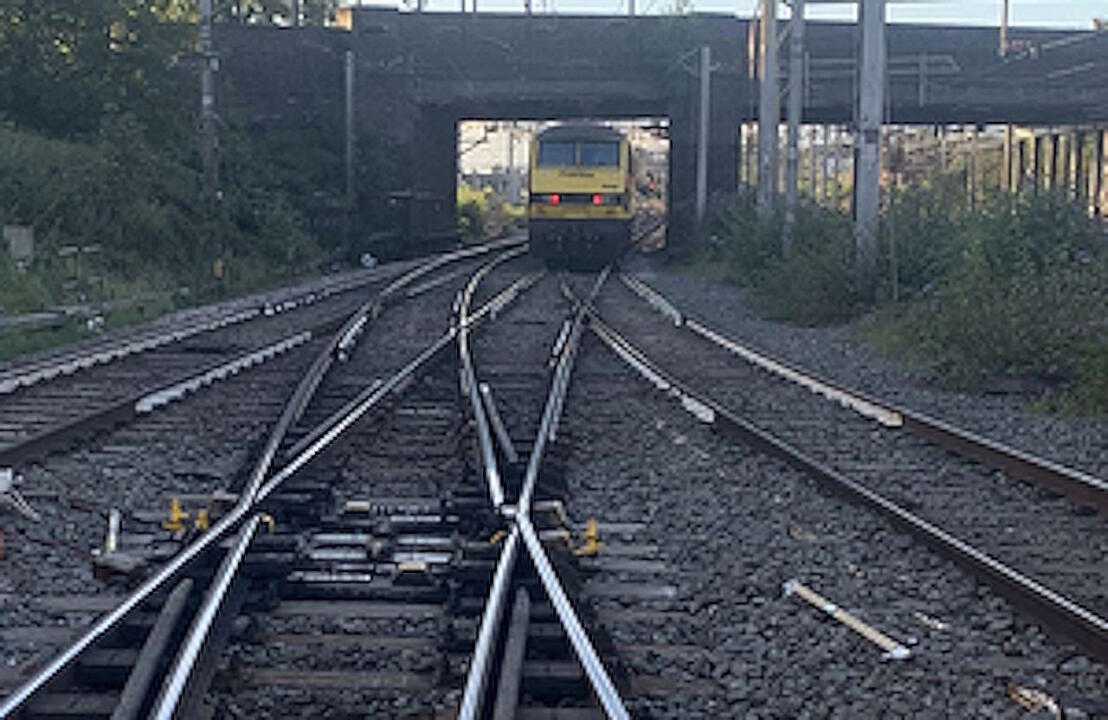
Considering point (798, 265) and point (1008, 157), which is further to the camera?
point (1008, 157)

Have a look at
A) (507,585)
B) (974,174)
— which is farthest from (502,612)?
(974,174)

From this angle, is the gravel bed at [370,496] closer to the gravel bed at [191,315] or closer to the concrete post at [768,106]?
the gravel bed at [191,315]

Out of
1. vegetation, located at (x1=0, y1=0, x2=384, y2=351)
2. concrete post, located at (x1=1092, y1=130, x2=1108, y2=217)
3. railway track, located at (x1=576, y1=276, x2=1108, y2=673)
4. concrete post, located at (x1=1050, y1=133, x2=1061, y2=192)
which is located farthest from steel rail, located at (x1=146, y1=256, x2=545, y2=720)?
concrete post, located at (x1=1050, y1=133, x2=1061, y2=192)

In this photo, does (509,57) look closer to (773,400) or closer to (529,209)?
(529,209)

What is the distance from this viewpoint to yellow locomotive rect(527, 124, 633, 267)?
3416 cm

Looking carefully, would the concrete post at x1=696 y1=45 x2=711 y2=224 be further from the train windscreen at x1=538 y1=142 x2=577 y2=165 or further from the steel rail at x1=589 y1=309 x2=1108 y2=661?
the steel rail at x1=589 y1=309 x2=1108 y2=661

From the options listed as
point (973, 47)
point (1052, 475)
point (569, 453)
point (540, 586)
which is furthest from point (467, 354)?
point (973, 47)

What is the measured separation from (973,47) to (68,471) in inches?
1562

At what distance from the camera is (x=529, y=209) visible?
3484cm

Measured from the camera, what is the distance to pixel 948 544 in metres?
6.69

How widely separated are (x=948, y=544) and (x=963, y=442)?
117 inches

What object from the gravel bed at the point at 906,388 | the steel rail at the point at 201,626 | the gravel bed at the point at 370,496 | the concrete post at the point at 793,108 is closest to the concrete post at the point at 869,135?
the gravel bed at the point at 906,388

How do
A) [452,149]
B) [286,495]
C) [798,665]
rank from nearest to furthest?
[798,665] → [286,495] → [452,149]

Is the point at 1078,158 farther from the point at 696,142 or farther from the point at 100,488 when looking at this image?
the point at 100,488
